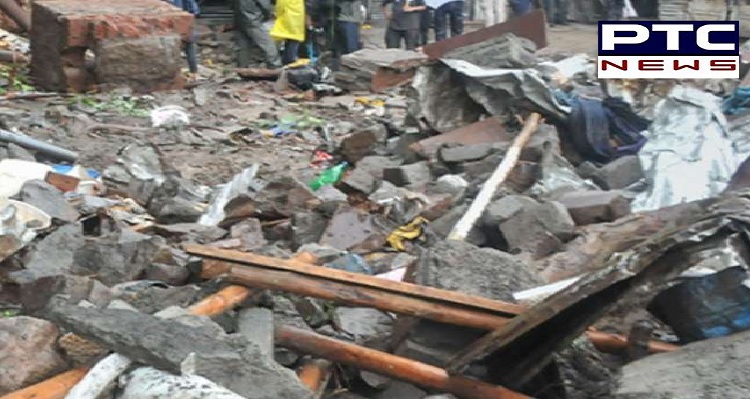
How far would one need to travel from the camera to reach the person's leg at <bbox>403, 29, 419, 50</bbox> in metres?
12.7

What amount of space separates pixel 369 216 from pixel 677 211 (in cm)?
166

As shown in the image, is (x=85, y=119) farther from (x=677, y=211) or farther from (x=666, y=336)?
(x=666, y=336)

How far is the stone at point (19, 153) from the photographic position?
700 cm

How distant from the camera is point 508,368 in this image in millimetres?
3266

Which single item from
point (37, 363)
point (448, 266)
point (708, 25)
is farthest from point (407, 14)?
point (37, 363)

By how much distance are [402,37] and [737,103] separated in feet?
20.2

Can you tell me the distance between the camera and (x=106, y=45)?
1000 cm

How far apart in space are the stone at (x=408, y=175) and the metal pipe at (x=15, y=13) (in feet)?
21.5

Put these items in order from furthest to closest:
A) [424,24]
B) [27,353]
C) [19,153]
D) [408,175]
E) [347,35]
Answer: [424,24] → [347,35] → [19,153] → [408,175] → [27,353]

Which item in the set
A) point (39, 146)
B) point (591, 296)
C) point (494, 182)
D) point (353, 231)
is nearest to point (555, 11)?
point (39, 146)

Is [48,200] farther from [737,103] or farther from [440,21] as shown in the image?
[440,21]

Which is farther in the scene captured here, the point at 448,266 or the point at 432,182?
the point at 432,182

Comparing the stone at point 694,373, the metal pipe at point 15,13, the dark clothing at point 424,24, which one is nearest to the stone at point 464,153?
the stone at point 694,373

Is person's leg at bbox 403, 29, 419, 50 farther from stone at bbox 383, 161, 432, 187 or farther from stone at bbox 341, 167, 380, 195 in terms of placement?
stone at bbox 341, 167, 380, 195
